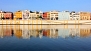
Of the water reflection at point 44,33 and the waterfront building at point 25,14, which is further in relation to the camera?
the waterfront building at point 25,14

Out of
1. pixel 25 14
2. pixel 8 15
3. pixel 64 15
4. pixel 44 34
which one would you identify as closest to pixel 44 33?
pixel 44 34

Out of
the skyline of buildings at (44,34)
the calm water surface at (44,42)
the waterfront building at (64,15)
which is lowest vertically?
the calm water surface at (44,42)

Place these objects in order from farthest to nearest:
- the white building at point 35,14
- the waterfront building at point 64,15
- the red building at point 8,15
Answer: the white building at point 35,14
the red building at point 8,15
the waterfront building at point 64,15

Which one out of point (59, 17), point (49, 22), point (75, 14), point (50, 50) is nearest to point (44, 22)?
point (49, 22)

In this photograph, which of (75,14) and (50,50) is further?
(75,14)

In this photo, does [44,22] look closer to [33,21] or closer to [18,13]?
[33,21]

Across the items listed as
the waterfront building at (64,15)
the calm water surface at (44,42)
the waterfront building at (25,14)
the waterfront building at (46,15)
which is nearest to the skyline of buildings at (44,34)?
the calm water surface at (44,42)

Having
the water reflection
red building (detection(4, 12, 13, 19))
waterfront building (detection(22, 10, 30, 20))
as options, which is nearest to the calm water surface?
the water reflection

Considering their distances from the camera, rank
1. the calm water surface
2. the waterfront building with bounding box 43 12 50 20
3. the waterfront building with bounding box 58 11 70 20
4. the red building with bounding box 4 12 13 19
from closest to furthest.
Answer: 1. the calm water surface
2. the waterfront building with bounding box 58 11 70 20
3. the waterfront building with bounding box 43 12 50 20
4. the red building with bounding box 4 12 13 19

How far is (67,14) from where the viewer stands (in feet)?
349

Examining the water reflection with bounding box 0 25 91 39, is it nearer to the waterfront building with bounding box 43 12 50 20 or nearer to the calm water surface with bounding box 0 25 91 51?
the calm water surface with bounding box 0 25 91 51

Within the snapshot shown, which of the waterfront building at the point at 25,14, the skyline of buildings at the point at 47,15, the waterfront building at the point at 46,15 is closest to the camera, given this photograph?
the skyline of buildings at the point at 47,15

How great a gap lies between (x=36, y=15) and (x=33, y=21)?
23.5m

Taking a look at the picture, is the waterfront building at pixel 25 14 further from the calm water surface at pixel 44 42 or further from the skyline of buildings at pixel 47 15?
the calm water surface at pixel 44 42
